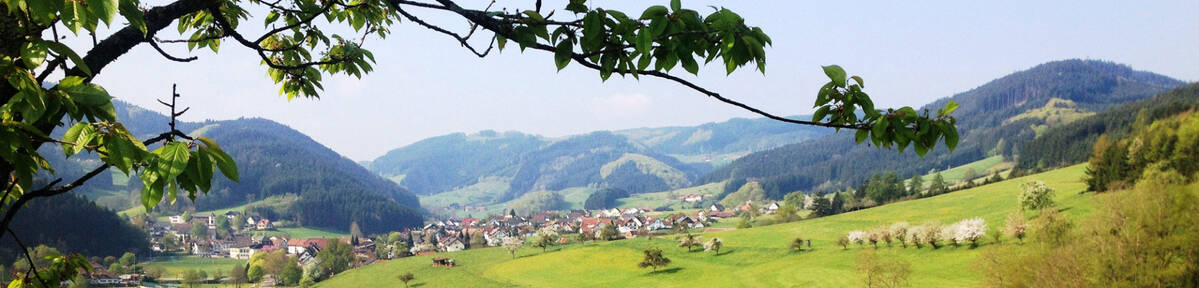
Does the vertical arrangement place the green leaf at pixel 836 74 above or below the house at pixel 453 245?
above

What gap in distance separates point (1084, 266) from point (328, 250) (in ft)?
308

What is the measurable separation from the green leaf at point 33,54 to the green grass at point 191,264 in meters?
108

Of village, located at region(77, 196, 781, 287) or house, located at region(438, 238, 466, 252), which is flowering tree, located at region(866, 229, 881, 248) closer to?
village, located at region(77, 196, 781, 287)

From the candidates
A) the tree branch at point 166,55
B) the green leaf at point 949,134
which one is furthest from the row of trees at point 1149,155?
the tree branch at point 166,55

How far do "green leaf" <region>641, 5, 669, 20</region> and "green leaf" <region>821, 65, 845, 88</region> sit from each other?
2.42 feet

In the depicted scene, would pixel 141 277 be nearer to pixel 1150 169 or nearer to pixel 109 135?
pixel 109 135

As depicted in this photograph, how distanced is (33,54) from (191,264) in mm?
125937

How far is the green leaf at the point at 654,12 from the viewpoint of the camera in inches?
85.1

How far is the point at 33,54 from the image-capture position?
1.87 metres

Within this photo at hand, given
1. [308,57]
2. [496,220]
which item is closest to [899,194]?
[308,57]

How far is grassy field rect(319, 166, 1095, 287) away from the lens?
4834 centimetres

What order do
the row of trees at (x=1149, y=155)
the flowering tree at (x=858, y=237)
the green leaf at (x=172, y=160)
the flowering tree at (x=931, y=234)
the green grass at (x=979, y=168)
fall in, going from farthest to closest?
the green grass at (x=979, y=168), the flowering tree at (x=858, y=237), the flowering tree at (x=931, y=234), the row of trees at (x=1149, y=155), the green leaf at (x=172, y=160)

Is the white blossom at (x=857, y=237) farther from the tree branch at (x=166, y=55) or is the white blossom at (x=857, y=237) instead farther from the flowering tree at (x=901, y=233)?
the tree branch at (x=166, y=55)

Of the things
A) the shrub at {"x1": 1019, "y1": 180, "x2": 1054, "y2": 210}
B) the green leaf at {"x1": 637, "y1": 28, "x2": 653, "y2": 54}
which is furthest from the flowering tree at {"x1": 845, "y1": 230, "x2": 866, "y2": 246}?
the green leaf at {"x1": 637, "y1": 28, "x2": 653, "y2": 54}
